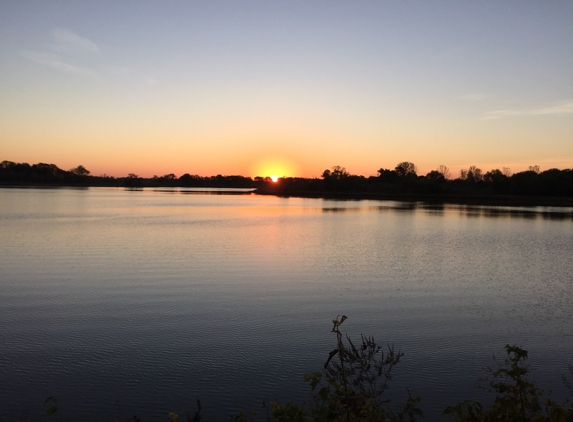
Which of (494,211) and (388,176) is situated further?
(388,176)

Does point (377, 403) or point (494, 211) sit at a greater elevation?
point (494, 211)

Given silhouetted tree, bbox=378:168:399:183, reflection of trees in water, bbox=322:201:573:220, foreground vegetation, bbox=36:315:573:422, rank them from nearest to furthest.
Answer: foreground vegetation, bbox=36:315:573:422, reflection of trees in water, bbox=322:201:573:220, silhouetted tree, bbox=378:168:399:183

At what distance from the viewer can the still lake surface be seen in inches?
244

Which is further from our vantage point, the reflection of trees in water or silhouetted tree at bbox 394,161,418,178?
silhouetted tree at bbox 394,161,418,178

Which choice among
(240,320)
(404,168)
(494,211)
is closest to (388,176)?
(404,168)

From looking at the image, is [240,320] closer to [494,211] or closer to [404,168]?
[494,211]

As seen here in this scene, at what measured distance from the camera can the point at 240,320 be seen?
30.4 ft

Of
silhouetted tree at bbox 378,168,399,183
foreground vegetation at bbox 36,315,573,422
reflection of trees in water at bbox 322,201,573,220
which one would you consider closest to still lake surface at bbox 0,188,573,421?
foreground vegetation at bbox 36,315,573,422

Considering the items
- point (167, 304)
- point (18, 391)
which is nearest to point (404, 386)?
point (18, 391)

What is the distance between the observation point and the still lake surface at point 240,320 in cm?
619

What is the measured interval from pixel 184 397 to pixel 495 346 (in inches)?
202

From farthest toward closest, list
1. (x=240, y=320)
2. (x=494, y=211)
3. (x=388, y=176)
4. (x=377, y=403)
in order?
(x=388, y=176)
(x=494, y=211)
(x=240, y=320)
(x=377, y=403)

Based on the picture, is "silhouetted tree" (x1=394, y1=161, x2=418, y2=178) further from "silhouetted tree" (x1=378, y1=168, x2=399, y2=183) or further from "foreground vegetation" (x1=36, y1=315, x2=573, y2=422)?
"foreground vegetation" (x1=36, y1=315, x2=573, y2=422)

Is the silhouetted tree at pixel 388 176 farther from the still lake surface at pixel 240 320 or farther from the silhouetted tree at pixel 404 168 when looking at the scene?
the still lake surface at pixel 240 320
